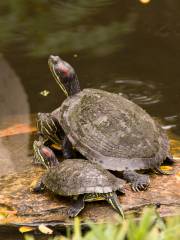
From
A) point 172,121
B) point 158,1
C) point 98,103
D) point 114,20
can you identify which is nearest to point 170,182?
point 98,103

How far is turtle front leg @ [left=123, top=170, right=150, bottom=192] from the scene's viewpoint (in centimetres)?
500

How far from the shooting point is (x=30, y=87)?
7.95 m

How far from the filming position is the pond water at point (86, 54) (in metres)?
7.30

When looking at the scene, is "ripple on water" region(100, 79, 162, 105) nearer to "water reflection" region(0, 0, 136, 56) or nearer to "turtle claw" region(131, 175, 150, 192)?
"water reflection" region(0, 0, 136, 56)

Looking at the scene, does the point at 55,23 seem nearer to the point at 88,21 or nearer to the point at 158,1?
the point at 88,21

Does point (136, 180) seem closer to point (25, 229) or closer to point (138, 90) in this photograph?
point (25, 229)

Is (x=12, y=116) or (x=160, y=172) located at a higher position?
(x=160, y=172)

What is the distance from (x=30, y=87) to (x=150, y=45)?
2.00 m

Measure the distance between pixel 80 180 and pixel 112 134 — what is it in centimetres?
64

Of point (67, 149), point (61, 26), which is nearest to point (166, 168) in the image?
point (67, 149)

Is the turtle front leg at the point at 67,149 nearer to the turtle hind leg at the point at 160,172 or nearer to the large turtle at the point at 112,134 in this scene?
the large turtle at the point at 112,134

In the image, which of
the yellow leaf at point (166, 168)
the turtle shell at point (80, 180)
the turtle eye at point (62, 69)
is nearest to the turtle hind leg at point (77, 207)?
the turtle shell at point (80, 180)

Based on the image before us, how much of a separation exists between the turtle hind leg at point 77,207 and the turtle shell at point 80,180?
0.11 metres

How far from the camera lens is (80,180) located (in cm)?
466
